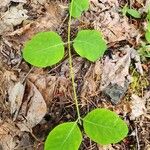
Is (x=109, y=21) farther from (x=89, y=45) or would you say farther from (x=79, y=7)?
(x=89, y=45)

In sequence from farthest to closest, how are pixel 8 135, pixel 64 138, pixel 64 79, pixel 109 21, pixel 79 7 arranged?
pixel 109 21
pixel 79 7
pixel 64 79
pixel 8 135
pixel 64 138

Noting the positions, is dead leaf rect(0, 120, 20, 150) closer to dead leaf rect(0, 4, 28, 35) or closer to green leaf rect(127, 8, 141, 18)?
dead leaf rect(0, 4, 28, 35)

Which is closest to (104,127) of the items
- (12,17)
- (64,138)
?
(64,138)

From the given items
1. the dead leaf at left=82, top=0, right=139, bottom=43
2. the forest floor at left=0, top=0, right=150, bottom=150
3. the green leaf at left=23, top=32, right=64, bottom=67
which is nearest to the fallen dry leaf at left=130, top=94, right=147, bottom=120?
the forest floor at left=0, top=0, right=150, bottom=150

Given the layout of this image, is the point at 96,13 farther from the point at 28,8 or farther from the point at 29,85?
the point at 29,85

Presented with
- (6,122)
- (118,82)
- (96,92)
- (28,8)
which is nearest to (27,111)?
(6,122)

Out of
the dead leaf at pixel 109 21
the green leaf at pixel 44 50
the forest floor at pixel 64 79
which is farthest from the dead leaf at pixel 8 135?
the dead leaf at pixel 109 21
